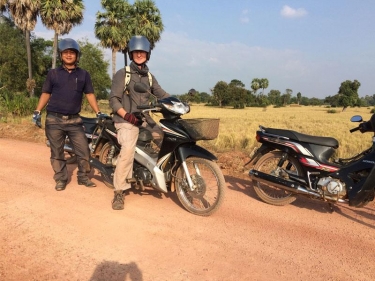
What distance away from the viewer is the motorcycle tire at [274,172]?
4.50 meters

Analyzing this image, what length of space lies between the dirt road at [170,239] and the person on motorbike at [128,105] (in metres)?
0.39

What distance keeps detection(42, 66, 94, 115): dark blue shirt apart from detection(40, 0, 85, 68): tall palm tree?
25.0 metres

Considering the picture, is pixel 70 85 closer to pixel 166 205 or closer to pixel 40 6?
pixel 166 205

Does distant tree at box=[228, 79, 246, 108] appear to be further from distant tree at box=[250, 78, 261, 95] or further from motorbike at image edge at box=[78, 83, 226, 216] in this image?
motorbike at image edge at box=[78, 83, 226, 216]

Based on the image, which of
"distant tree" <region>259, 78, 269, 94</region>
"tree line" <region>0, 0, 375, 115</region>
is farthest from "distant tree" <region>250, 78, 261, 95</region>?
"tree line" <region>0, 0, 375, 115</region>

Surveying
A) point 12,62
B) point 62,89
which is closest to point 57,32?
→ point 12,62

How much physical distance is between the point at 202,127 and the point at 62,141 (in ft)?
8.36

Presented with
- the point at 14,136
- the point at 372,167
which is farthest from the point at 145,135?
the point at 14,136

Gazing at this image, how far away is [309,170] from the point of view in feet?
14.1

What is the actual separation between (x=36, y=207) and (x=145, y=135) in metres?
1.72

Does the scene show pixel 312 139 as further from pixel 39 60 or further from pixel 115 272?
pixel 39 60

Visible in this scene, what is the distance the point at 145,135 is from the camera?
4.45 metres

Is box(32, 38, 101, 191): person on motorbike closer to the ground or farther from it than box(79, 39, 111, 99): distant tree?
closer to the ground

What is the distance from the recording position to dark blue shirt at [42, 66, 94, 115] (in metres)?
4.78
